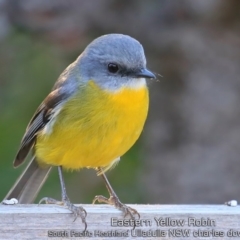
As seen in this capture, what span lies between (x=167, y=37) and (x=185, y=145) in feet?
3.90

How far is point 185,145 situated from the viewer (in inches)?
292

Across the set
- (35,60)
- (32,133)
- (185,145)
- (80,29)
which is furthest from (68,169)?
(35,60)

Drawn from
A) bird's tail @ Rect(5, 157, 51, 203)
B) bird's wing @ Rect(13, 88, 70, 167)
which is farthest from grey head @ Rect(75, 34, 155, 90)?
bird's tail @ Rect(5, 157, 51, 203)

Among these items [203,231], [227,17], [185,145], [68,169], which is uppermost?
[227,17]

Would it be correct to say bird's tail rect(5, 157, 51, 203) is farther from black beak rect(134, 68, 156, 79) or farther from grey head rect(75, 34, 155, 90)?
black beak rect(134, 68, 156, 79)

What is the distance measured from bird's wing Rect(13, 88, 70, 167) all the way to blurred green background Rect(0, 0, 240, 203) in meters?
0.96

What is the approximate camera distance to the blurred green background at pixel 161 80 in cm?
662

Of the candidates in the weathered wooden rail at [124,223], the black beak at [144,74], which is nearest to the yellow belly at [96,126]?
the black beak at [144,74]

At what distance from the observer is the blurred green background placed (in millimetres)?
6621

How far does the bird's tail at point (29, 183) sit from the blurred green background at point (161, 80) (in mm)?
1292

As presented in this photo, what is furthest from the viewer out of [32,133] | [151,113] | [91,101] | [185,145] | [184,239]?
[151,113]

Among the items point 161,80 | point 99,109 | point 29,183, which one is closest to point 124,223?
point 99,109

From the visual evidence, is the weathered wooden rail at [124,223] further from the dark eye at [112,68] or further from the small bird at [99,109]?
the dark eye at [112,68]

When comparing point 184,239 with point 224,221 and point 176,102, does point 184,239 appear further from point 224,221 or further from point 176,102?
point 176,102
